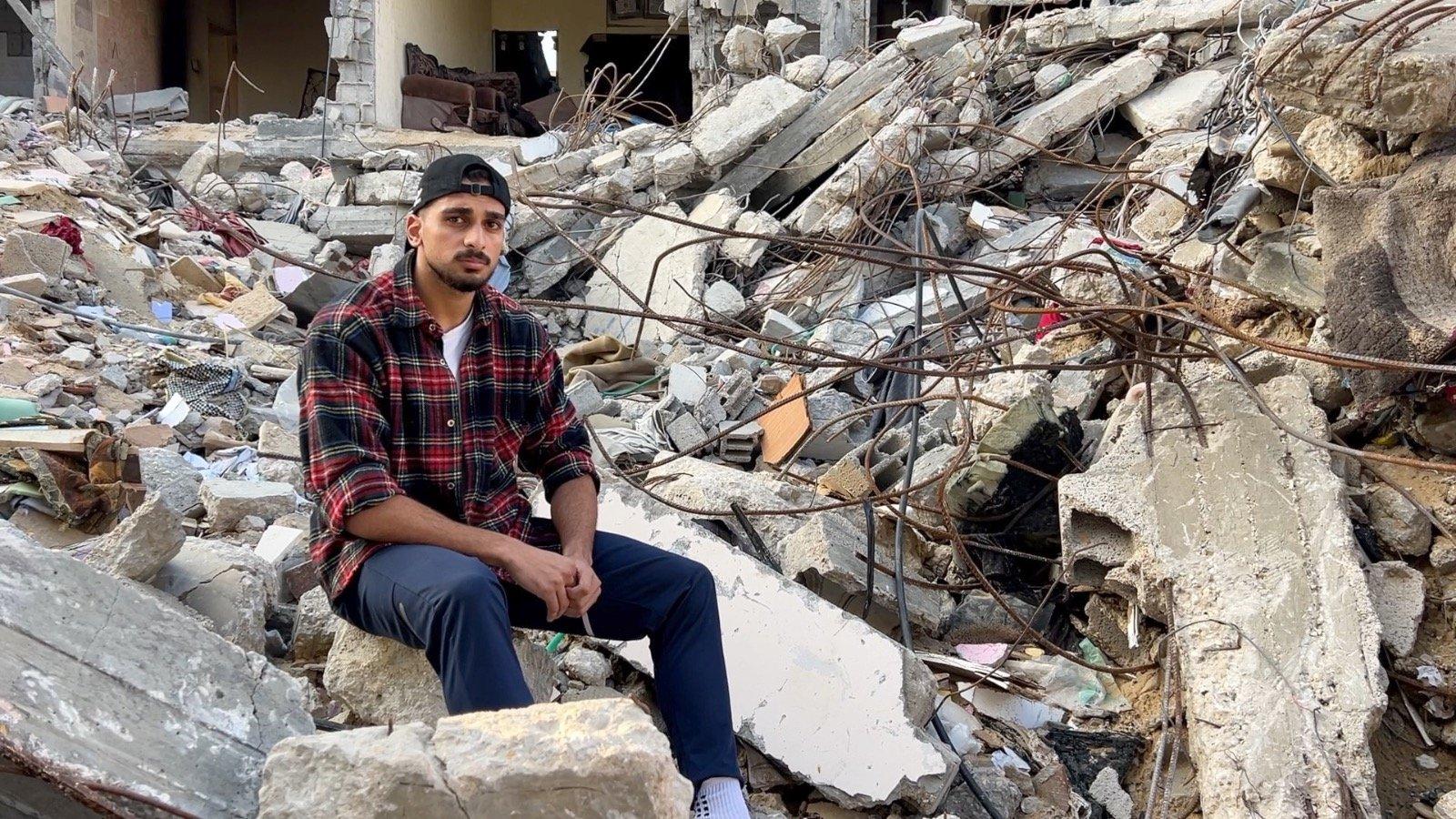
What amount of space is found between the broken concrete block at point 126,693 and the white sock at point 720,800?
846 millimetres

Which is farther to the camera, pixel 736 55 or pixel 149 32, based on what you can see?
pixel 149 32

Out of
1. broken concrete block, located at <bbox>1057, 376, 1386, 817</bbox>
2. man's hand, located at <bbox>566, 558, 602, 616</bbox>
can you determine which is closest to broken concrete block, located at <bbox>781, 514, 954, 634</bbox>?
broken concrete block, located at <bbox>1057, 376, 1386, 817</bbox>

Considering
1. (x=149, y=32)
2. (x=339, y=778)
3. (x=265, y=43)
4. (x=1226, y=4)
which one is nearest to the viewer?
(x=339, y=778)

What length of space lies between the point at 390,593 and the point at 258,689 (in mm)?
388

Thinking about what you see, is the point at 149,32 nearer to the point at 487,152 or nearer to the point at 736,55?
the point at 487,152

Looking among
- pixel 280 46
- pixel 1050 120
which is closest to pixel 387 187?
pixel 1050 120

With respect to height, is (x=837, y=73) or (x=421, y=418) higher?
(x=837, y=73)

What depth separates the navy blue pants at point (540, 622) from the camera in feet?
7.82

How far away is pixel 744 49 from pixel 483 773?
10627 millimetres

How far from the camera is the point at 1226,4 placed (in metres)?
9.65

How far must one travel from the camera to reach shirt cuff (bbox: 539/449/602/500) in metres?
2.97

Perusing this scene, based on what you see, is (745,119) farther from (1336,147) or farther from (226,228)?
(1336,147)

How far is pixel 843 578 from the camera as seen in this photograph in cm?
383

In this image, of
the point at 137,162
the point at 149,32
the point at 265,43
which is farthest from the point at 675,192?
the point at 265,43
